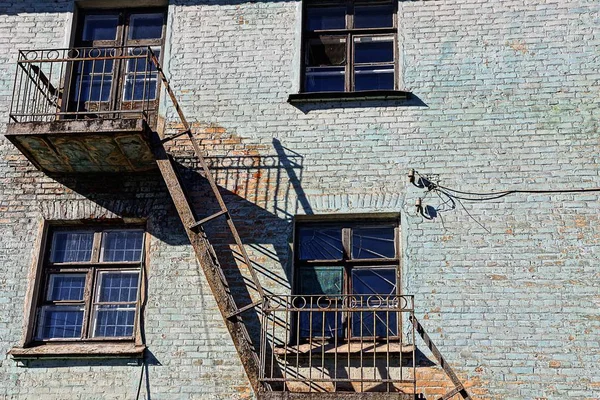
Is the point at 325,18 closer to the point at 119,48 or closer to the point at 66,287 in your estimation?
the point at 119,48

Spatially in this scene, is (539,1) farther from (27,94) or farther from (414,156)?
(27,94)

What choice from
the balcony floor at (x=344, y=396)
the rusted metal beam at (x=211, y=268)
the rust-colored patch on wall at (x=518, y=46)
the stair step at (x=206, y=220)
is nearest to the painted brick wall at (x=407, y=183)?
the rust-colored patch on wall at (x=518, y=46)

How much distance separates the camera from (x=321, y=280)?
10.3 m

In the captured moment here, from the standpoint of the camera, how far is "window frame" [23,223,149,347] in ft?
33.6

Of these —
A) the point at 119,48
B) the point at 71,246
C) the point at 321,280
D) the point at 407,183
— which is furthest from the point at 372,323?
the point at 119,48

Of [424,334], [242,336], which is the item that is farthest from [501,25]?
[242,336]

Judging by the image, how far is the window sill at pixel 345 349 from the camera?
31.9ft

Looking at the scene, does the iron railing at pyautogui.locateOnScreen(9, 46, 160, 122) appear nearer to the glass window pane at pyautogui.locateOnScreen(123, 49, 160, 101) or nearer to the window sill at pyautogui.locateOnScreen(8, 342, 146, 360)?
the glass window pane at pyautogui.locateOnScreen(123, 49, 160, 101)

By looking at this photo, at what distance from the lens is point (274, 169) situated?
1071 centimetres

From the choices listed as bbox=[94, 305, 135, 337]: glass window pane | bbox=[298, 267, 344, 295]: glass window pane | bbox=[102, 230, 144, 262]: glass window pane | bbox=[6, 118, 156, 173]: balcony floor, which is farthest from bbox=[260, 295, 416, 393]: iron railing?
bbox=[6, 118, 156, 173]: balcony floor

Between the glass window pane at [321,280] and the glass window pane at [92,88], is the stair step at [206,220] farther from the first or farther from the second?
the glass window pane at [92,88]

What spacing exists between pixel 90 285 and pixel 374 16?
15.0ft

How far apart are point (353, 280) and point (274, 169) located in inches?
60.5

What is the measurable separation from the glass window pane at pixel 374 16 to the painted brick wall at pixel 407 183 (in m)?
0.31
